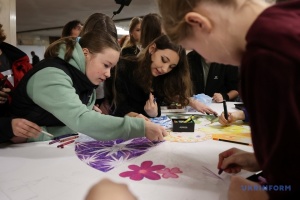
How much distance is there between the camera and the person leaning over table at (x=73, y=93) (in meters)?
0.92

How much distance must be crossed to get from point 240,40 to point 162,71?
1.02 metres

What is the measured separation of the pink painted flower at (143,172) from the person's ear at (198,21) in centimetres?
42

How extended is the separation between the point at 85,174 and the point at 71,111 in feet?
Result: 0.84

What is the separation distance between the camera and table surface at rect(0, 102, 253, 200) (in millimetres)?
640

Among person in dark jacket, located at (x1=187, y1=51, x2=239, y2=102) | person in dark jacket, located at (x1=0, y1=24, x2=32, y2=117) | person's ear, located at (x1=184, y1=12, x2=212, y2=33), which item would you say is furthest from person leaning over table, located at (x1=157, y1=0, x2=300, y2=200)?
person in dark jacket, located at (x1=187, y1=51, x2=239, y2=102)

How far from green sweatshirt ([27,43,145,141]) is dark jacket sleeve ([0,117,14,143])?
0.12 m

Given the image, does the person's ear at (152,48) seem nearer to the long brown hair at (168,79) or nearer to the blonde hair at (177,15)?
the long brown hair at (168,79)

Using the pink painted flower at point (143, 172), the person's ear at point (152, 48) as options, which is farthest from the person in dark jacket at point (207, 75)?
the pink painted flower at point (143, 172)

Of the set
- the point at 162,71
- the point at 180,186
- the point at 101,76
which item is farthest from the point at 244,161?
the point at 162,71

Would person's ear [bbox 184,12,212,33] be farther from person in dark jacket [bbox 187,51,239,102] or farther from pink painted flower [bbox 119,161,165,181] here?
person in dark jacket [bbox 187,51,239,102]

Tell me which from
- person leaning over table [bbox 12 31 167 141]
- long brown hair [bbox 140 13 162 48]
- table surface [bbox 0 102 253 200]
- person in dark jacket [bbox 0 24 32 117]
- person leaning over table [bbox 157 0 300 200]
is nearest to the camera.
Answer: person leaning over table [bbox 157 0 300 200]

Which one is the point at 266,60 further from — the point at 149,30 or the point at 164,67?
the point at 149,30

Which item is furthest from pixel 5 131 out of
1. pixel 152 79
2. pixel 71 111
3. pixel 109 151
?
pixel 152 79

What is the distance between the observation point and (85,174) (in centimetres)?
74
